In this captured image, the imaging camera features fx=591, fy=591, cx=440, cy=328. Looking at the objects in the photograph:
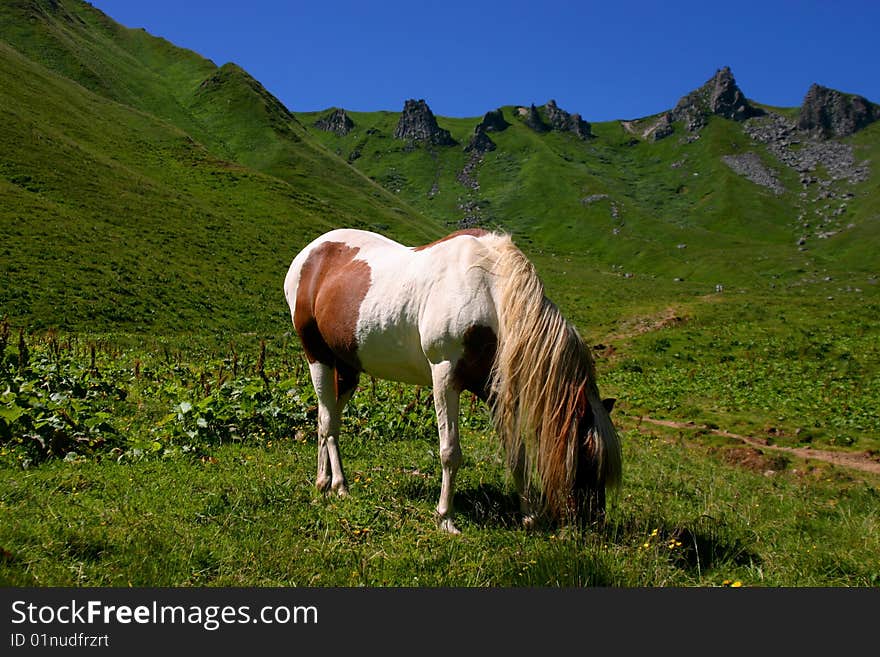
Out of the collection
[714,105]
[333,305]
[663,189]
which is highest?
[714,105]

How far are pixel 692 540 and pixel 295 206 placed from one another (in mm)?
58569

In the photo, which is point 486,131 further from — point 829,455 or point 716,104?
point 829,455

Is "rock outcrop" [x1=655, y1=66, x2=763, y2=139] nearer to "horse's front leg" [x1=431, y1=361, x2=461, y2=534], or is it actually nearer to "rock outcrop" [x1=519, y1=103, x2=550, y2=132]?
"rock outcrop" [x1=519, y1=103, x2=550, y2=132]

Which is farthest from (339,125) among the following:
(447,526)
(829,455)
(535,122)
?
(447,526)

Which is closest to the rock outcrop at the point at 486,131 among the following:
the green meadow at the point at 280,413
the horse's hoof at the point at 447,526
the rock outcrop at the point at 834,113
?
the rock outcrop at the point at 834,113

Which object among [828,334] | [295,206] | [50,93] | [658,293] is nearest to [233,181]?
[295,206]

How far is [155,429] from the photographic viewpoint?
859 cm

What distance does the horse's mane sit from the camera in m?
5.10

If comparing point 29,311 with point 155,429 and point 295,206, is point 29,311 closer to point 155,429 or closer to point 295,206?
point 155,429

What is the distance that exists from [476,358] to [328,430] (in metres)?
2.56

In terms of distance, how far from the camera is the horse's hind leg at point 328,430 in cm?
689

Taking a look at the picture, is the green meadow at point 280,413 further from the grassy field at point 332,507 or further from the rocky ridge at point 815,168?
the rocky ridge at point 815,168

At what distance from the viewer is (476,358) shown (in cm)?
569

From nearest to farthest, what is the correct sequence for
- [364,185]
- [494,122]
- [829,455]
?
[829,455], [364,185], [494,122]
